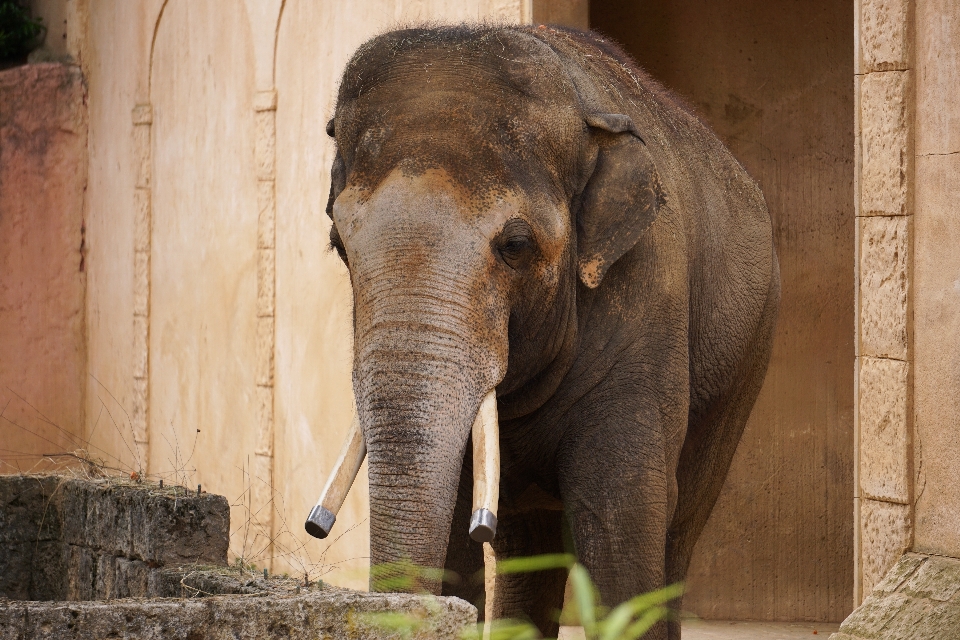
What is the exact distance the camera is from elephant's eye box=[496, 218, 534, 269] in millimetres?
4625

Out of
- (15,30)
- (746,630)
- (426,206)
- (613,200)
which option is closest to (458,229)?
(426,206)

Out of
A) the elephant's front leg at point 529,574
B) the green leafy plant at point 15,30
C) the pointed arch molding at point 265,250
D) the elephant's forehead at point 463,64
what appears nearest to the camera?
the elephant's forehead at point 463,64

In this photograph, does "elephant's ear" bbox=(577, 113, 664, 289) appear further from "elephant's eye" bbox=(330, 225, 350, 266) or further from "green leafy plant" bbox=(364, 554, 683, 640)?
"green leafy plant" bbox=(364, 554, 683, 640)

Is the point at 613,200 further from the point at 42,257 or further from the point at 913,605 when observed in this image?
the point at 42,257

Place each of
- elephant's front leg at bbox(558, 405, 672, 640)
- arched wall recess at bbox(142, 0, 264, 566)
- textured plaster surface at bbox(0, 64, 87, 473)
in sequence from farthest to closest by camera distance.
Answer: textured plaster surface at bbox(0, 64, 87, 473)
arched wall recess at bbox(142, 0, 264, 566)
elephant's front leg at bbox(558, 405, 672, 640)

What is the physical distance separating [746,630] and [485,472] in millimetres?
4321

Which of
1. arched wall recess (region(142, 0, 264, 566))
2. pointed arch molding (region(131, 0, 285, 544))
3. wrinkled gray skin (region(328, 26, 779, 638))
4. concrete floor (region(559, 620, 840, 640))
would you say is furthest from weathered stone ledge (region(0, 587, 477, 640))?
pointed arch molding (region(131, 0, 285, 544))

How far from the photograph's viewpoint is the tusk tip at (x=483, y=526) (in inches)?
161

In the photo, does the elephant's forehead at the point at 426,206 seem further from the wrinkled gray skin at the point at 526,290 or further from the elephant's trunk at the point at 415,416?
the elephant's trunk at the point at 415,416

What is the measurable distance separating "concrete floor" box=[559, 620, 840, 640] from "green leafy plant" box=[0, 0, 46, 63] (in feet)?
30.0

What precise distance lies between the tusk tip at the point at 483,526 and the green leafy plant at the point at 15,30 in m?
11.6

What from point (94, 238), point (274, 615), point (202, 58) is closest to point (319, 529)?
point (274, 615)

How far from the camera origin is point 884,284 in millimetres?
5766

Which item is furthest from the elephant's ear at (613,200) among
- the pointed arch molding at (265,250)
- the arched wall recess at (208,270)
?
the pointed arch molding at (265,250)
